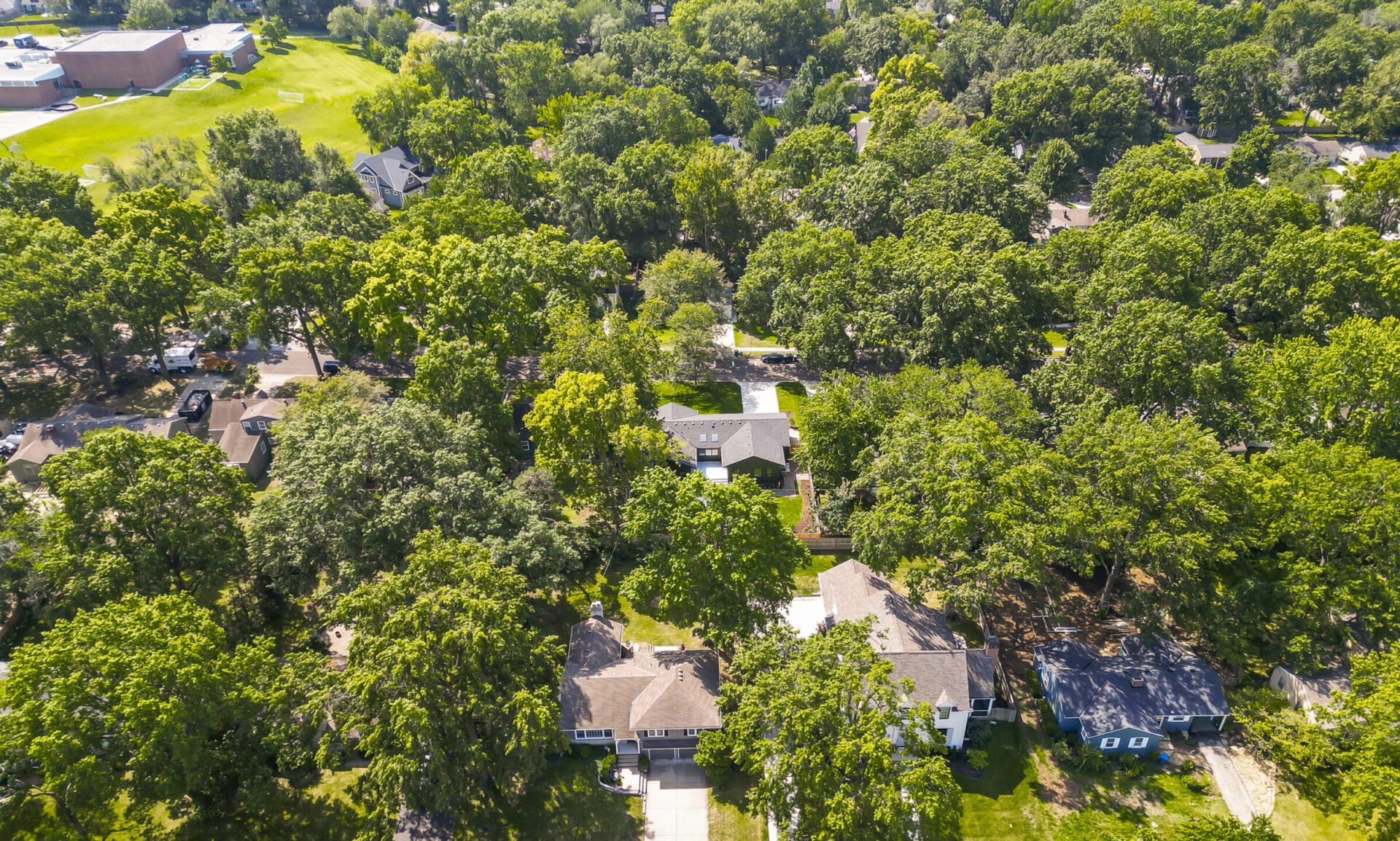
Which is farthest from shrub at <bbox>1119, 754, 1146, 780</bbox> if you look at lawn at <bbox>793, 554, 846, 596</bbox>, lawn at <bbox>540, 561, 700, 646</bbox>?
lawn at <bbox>540, 561, 700, 646</bbox>

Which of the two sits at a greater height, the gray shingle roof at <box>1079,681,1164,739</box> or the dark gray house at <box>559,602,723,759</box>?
the gray shingle roof at <box>1079,681,1164,739</box>

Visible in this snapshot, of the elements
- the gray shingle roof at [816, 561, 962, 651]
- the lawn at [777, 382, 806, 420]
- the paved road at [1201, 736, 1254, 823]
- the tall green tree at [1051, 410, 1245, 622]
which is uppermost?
the tall green tree at [1051, 410, 1245, 622]

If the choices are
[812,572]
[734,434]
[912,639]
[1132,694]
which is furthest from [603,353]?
[1132,694]

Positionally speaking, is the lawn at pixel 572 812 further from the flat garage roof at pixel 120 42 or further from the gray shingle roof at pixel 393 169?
the flat garage roof at pixel 120 42

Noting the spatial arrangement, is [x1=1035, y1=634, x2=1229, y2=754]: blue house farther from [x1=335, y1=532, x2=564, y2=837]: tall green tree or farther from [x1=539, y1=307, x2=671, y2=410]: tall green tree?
[x1=539, y1=307, x2=671, y2=410]: tall green tree

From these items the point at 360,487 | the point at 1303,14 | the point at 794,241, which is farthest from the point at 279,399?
the point at 1303,14

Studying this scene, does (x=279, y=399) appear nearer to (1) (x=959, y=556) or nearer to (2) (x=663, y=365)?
(2) (x=663, y=365)
